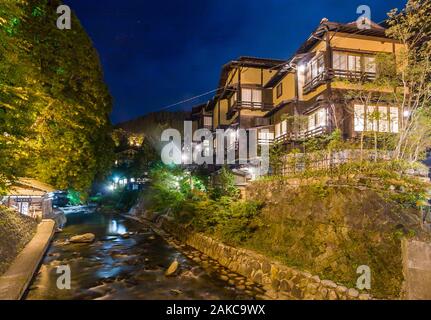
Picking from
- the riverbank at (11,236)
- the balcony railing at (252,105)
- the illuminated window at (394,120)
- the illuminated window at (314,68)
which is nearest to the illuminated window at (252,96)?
the balcony railing at (252,105)

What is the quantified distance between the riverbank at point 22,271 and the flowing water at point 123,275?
1.54 feet

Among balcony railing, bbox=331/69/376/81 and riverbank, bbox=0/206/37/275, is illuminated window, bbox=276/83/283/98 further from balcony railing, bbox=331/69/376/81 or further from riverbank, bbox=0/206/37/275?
riverbank, bbox=0/206/37/275

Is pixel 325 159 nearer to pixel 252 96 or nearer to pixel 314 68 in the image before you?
pixel 314 68

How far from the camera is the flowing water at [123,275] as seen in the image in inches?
389

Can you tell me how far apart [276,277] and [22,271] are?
981 cm

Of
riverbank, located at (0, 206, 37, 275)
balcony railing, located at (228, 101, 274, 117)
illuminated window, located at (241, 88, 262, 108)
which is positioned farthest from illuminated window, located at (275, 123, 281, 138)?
riverbank, located at (0, 206, 37, 275)

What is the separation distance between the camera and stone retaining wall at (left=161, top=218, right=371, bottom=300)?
27.6 ft

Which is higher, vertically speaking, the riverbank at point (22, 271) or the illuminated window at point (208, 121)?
the illuminated window at point (208, 121)

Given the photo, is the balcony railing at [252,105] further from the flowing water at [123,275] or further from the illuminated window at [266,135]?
the flowing water at [123,275]

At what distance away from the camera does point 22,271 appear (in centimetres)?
1045

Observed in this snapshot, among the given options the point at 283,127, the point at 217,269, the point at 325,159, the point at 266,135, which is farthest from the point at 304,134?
the point at 217,269
